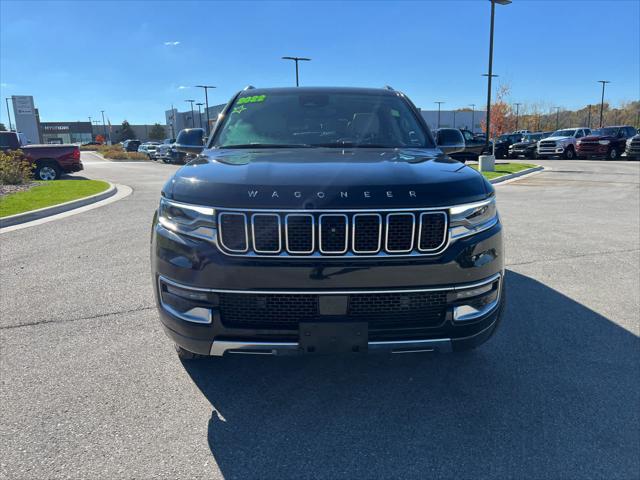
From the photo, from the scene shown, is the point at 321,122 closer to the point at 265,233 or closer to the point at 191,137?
the point at 191,137

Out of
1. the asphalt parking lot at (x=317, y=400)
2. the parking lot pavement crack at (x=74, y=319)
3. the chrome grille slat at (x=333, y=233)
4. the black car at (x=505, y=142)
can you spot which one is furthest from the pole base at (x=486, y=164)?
the chrome grille slat at (x=333, y=233)

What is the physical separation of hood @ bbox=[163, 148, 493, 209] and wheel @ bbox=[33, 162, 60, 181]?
56.1 ft

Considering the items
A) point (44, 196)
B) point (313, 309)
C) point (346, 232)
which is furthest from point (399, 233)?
point (44, 196)

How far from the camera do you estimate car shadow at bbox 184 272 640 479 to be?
2205 millimetres

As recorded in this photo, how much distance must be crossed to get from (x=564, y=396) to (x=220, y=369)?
215 cm

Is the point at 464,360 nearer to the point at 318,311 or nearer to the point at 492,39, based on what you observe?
the point at 318,311

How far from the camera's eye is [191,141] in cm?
405

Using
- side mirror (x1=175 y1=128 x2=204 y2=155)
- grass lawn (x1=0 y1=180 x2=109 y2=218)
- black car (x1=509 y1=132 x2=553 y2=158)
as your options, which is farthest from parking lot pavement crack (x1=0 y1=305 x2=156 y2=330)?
black car (x1=509 y1=132 x2=553 y2=158)

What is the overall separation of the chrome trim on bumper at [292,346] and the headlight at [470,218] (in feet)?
1.82

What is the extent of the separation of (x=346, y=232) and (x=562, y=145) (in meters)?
31.7

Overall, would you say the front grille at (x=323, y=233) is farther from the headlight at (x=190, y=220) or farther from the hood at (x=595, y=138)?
the hood at (x=595, y=138)

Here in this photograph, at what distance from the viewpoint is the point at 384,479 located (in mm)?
2105

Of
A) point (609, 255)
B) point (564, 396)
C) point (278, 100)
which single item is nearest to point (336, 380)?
point (564, 396)

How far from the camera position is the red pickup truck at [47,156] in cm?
1675
